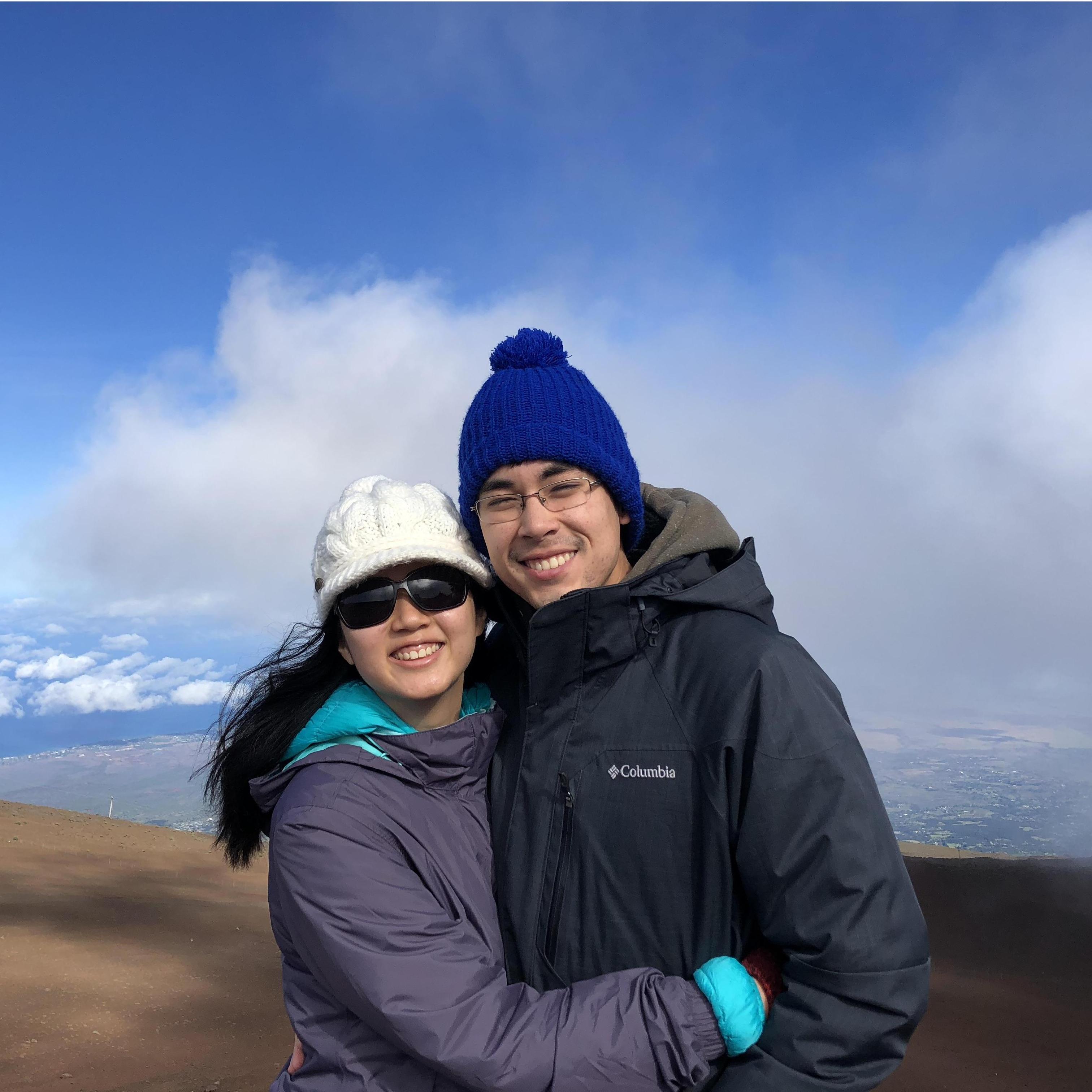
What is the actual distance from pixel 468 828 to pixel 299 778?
512mm

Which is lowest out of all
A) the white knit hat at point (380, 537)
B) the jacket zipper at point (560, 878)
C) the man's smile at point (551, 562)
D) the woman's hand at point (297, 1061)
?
the woman's hand at point (297, 1061)

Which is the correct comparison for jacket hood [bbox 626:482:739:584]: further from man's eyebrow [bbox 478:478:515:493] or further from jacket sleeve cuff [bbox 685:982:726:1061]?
jacket sleeve cuff [bbox 685:982:726:1061]

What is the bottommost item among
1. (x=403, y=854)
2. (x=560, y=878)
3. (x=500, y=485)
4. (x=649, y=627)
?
(x=560, y=878)

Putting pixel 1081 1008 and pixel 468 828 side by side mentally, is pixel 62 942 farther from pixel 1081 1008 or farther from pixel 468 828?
pixel 1081 1008

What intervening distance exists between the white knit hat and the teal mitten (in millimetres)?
1368

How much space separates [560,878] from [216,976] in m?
8.32

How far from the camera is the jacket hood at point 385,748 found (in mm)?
2607

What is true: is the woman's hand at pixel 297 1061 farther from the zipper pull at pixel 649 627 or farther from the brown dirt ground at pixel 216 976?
the brown dirt ground at pixel 216 976

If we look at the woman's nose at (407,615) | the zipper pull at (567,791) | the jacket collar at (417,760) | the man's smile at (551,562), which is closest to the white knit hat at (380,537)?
the woman's nose at (407,615)

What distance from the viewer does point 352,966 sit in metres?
2.21

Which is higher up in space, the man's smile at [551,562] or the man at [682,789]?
the man's smile at [551,562]

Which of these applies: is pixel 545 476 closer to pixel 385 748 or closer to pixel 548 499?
pixel 548 499

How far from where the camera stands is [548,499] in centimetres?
286

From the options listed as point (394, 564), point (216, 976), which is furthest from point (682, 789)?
point (216, 976)
